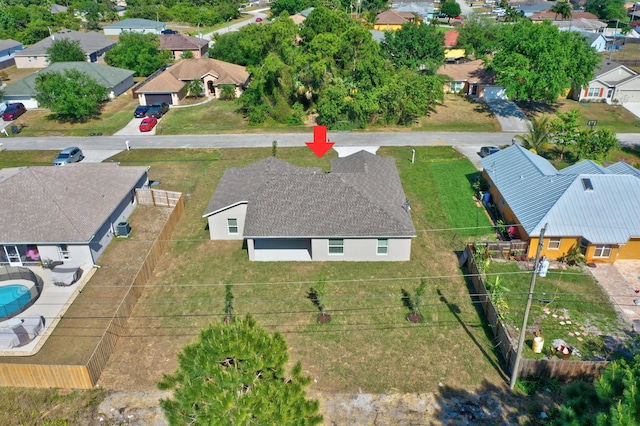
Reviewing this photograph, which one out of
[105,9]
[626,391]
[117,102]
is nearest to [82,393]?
[626,391]

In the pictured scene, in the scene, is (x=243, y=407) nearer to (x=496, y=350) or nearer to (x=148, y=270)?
(x=496, y=350)

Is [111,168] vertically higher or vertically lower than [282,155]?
higher

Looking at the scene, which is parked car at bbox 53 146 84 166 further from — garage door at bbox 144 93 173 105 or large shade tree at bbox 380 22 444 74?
large shade tree at bbox 380 22 444 74

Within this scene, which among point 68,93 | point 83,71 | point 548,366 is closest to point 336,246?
point 548,366

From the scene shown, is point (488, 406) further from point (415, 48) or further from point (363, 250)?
point (415, 48)

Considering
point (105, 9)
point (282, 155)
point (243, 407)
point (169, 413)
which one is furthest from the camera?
point (105, 9)

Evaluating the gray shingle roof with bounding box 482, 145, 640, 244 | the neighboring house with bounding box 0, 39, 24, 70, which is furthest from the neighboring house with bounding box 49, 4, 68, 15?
the gray shingle roof with bounding box 482, 145, 640, 244
